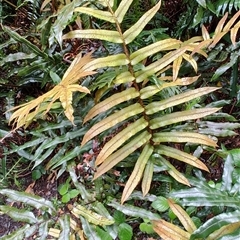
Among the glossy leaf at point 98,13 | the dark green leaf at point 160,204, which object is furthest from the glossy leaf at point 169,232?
the glossy leaf at point 98,13

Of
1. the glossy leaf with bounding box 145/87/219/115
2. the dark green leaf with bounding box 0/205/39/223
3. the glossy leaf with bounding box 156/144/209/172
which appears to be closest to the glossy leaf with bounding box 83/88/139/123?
the glossy leaf with bounding box 145/87/219/115

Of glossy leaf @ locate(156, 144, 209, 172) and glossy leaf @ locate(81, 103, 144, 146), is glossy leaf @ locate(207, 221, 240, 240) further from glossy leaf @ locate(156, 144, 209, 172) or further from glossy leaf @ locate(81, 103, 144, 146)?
glossy leaf @ locate(81, 103, 144, 146)

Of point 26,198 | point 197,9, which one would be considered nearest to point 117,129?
point 26,198

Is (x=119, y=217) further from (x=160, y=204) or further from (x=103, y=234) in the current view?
(x=160, y=204)

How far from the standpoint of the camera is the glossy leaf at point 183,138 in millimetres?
1939

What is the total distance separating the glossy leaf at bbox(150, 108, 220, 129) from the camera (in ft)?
6.41

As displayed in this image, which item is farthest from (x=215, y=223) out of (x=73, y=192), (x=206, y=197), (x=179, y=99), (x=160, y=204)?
(x=73, y=192)

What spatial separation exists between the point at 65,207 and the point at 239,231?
1.08 m

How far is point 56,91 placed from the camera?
6.04ft

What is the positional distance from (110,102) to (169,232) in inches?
27.3

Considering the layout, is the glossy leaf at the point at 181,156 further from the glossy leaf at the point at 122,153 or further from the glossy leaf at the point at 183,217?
the glossy leaf at the point at 183,217

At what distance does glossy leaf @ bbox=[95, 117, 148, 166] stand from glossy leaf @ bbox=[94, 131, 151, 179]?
0.18ft

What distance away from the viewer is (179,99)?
6.49ft

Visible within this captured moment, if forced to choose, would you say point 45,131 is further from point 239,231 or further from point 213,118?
point 239,231
